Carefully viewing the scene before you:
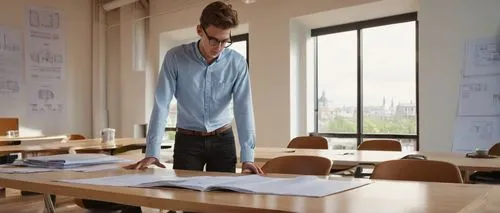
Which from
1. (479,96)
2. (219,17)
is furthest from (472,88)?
(219,17)

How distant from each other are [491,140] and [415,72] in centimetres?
134

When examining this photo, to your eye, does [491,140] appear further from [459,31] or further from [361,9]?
[361,9]

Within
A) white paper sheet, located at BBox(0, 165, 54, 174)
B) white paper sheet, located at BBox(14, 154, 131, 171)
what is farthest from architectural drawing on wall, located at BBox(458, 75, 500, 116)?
white paper sheet, located at BBox(0, 165, 54, 174)

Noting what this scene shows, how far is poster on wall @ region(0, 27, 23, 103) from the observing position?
22.1 ft

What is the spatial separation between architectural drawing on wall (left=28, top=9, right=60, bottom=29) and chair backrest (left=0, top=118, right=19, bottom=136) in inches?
57.0

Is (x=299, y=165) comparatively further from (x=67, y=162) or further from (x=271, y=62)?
(x=271, y=62)

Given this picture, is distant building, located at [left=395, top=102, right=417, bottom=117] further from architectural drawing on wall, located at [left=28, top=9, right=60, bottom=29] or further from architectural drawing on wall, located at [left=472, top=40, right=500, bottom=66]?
architectural drawing on wall, located at [left=28, top=9, right=60, bottom=29]

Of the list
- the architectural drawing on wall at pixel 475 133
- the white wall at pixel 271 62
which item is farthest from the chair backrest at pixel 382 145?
the white wall at pixel 271 62

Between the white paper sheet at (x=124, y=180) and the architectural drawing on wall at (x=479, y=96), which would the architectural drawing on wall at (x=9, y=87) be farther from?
the white paper sheet at (x=124, y=180)

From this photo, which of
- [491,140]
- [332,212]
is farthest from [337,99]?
[332,212]

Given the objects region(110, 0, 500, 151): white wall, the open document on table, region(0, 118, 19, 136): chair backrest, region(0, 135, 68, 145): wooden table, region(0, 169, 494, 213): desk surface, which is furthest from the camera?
region(0, 118, 19, 136): chair backrest

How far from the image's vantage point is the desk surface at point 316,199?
0.96 meters

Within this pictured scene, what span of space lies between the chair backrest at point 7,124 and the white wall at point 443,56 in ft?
17.8

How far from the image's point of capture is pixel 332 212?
0.91m
